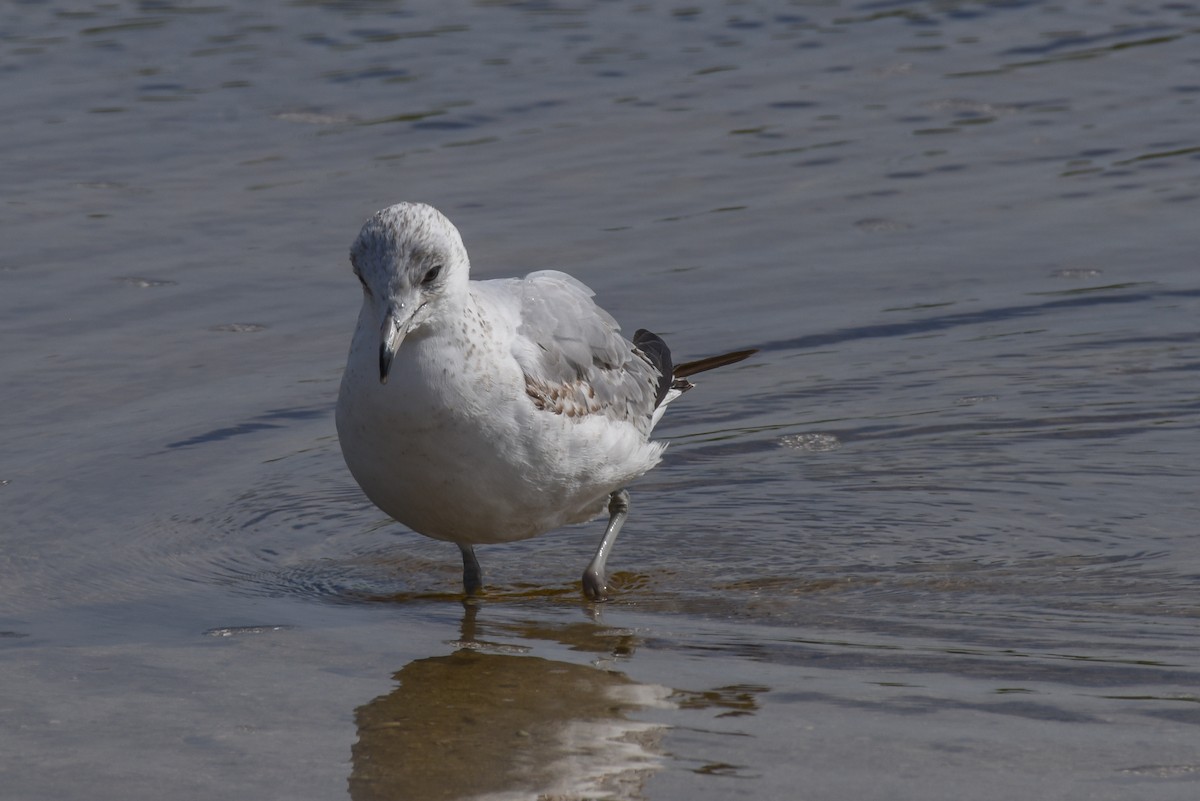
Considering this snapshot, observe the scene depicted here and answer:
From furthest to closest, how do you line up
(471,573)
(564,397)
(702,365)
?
(702,365)
(471,573)
(564,397)

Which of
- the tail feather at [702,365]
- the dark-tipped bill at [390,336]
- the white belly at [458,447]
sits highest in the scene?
the dark-tipped bill at [390,336]

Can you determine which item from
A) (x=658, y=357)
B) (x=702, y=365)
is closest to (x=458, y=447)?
(x=658, y=357)

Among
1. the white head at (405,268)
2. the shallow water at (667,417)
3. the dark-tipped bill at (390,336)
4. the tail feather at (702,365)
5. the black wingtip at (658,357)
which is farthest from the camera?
the tail feather at (702,365)

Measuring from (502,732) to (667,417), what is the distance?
10.8 ft

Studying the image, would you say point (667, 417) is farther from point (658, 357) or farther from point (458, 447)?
point (458, 447)

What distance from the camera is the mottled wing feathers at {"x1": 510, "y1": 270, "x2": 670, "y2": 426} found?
5754mm

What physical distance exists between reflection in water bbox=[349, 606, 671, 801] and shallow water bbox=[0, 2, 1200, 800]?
17mm

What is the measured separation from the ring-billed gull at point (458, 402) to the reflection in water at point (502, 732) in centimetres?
50

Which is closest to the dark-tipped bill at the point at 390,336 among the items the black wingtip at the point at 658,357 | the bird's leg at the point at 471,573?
the bird's leg at the point at 471,573

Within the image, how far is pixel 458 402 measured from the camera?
5.36 meters

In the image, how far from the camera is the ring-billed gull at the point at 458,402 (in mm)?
5332

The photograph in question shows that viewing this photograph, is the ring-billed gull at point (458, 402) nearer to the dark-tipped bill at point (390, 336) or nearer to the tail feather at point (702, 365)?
the dark-tipped bill at point (390, 336)

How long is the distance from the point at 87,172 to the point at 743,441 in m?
5.24

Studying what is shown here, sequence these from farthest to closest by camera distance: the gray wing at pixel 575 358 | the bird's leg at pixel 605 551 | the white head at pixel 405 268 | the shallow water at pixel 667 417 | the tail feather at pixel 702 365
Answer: the tail feather at pixel 702 365 → the bird's leg at pixel 605 551 → the gray wing at pixel 575 358 → the white head at pixel 405 268 → the shallow water at pixel 667 417
